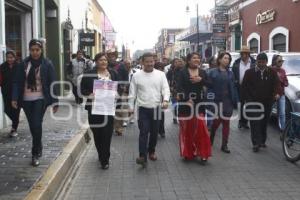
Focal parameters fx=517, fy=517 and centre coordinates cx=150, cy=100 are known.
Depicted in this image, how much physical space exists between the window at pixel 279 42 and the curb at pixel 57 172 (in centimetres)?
1739

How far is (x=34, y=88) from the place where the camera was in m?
7.29

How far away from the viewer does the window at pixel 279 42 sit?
82.3ft

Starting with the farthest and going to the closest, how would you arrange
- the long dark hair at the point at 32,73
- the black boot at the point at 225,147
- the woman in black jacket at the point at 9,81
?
the woman in black jacket at the point at 9,81 < the black boot at the point at 225,147 < the long dark hair at the point at 32,73

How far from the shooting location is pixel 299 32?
22.7 meters

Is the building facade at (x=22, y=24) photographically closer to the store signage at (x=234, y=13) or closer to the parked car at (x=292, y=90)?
the parked car at (x=292, y=90)

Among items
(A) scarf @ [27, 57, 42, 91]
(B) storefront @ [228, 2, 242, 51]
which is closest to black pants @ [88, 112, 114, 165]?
(A) scarf @ [27, 57, 42, 91]

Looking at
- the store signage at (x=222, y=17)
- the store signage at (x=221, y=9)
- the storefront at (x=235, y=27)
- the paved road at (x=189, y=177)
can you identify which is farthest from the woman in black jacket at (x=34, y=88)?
the store signage at (x=221, y=9)

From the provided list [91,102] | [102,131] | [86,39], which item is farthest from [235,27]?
[91,102]

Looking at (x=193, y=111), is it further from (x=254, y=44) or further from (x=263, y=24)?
(x=254, y=44)

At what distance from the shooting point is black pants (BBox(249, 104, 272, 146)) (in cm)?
A: 916

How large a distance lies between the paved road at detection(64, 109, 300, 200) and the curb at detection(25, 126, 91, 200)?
19 cm

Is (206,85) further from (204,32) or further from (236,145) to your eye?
(204,32)

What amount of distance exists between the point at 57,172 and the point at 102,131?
123 cm

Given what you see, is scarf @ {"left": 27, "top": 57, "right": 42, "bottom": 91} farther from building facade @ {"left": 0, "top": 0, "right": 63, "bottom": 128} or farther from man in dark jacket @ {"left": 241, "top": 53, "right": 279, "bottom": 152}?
building facade @ {"left": 0, "top": 0, "right": 63, "bottom": 128}
